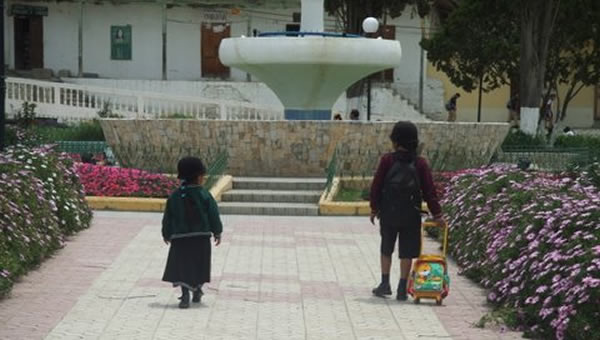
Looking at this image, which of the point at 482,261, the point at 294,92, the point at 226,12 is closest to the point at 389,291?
the point at 482,261

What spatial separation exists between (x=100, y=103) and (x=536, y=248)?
2670 cm

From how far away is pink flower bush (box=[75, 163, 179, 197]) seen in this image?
1706 cm

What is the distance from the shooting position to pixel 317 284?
11164mm

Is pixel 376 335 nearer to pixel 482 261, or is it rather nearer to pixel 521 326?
pixel 521 326

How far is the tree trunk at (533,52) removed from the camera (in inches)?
1136

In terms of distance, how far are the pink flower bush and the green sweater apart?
7118 mm

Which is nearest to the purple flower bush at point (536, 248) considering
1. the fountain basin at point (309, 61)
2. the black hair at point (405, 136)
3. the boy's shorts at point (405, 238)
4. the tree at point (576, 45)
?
the boy's shorts at point (405, 238)

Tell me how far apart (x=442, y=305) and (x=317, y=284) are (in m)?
1.41

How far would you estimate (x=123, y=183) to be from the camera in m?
17.3

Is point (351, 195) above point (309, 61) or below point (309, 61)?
below

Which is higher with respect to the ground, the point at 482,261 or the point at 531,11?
the point at 531,11

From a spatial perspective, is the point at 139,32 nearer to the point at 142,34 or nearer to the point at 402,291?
the point at 142,34

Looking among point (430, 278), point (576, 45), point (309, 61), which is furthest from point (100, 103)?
point (430, 278)

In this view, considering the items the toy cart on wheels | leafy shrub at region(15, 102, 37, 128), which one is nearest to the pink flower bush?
the toy cart on wheels
